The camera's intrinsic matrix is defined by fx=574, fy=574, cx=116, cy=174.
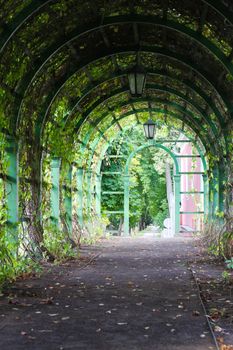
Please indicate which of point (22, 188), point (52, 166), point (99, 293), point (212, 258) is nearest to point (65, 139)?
point (52, 166)

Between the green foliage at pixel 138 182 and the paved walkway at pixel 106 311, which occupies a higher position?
the green foliage at pixel 138 182

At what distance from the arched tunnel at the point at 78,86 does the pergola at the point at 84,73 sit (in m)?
0.02

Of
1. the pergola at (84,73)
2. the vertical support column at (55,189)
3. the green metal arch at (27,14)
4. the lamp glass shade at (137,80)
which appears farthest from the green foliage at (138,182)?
the green metal arch at (27,14)

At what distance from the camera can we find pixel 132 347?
4.64 m

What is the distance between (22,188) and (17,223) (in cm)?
115

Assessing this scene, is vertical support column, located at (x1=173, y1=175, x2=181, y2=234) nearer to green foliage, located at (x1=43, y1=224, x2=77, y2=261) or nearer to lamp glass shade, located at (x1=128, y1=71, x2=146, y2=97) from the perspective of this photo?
green foliage, located at (x1=43, y1=224, x2=77, y2=261)

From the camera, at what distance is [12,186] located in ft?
30.4

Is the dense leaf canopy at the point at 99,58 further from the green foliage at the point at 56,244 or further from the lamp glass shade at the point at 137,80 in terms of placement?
the green foliage at the point at 56,244

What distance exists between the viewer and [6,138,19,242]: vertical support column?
30.2 feet

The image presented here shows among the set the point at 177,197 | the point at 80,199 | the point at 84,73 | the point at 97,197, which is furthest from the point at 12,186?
the point at 177,197

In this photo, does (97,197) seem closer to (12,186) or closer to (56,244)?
(56,244)

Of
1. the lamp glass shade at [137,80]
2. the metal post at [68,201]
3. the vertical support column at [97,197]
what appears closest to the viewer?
the lamp glass shade at [137,80]

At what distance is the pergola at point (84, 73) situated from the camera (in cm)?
892

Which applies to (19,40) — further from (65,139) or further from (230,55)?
(65,139)
